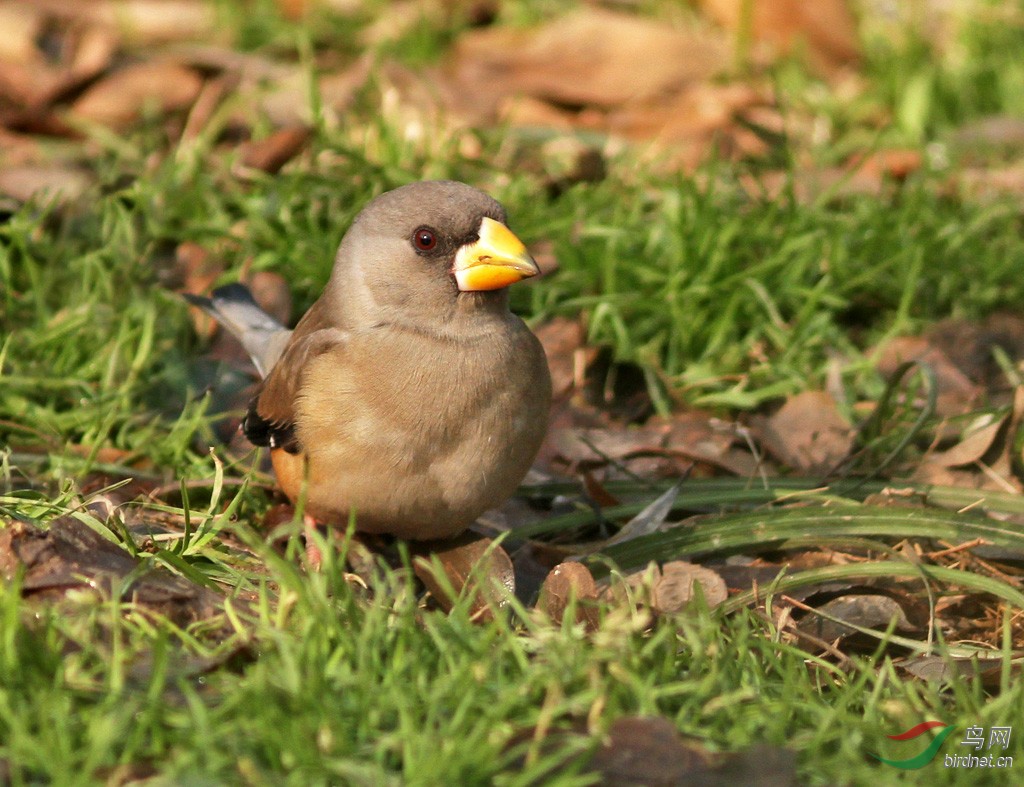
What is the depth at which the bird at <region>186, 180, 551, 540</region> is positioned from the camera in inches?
157

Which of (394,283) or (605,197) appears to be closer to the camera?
(394,283)

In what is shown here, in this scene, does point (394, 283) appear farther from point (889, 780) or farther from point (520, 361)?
point (889, 780)

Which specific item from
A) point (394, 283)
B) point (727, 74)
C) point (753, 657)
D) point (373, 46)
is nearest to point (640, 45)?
point (727, 74)

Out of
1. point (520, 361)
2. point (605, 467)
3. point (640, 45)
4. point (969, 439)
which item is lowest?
point (605, 467)

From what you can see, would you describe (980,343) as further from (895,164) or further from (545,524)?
(545,524)

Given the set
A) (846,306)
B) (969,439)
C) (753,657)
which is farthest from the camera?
(846,306)

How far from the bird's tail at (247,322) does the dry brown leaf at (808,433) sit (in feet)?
6.12

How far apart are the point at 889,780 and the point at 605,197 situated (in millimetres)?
3882

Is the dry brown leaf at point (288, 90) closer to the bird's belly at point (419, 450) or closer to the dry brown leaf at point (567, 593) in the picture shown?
Answer: the bird's belly at point (419, 450)

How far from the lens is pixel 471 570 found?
12.3 ft

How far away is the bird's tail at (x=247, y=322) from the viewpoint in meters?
5.01

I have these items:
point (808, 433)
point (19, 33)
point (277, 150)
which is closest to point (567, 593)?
point (808, 433)

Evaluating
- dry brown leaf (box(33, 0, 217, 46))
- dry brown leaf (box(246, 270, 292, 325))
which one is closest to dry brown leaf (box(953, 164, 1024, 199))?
dry brown leaf (box(246, 270, 292, 325))

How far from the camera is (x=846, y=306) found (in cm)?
559
